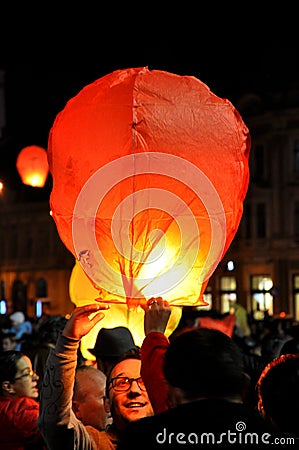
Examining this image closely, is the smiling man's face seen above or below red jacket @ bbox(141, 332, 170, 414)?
below

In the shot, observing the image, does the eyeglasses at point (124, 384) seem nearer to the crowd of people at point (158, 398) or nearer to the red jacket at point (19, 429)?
the crowd of people at point (158, 398)

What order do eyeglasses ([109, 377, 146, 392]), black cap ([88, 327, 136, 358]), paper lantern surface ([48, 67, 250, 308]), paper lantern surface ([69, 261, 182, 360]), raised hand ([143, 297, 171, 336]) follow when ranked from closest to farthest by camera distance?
eyeglasses ([109, 377, 146, 392]), raised hand ([143, 297, 171, 336]), black cap ([88, 327, 136, 358]), paper lantern surface ([48, 67, 250, 308]), paper lantern surface ([69, 261, 182, 360])

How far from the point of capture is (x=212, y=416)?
2859 millimetres

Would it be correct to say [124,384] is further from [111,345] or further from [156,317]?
[111,345]

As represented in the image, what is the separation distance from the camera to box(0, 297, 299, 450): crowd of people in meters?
2.85

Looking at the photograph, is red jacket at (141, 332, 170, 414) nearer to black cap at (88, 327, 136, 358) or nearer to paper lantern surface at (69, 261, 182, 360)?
black cap at (88, 327, 136, 358)

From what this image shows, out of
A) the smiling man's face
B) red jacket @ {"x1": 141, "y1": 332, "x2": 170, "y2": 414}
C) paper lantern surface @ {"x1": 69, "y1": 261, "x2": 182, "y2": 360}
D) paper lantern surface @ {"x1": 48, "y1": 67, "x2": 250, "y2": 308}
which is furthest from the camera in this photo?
paper lantern surface @ {"x1": 69, "y1": 261, "x2": 182, "y2": 360}

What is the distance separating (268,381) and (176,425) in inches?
33.9

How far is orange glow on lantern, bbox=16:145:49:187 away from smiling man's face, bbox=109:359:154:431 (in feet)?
34.1

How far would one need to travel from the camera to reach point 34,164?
14352 millimetres

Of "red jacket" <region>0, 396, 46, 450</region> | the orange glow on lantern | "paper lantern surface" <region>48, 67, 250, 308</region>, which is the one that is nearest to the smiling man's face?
"red jacket" <region>0, 396, 46, 450</region>

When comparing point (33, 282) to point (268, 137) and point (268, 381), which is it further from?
point (268, 381)

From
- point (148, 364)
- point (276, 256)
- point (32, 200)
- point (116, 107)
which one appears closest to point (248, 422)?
point (148, 364)

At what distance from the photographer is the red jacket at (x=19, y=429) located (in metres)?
5.03
